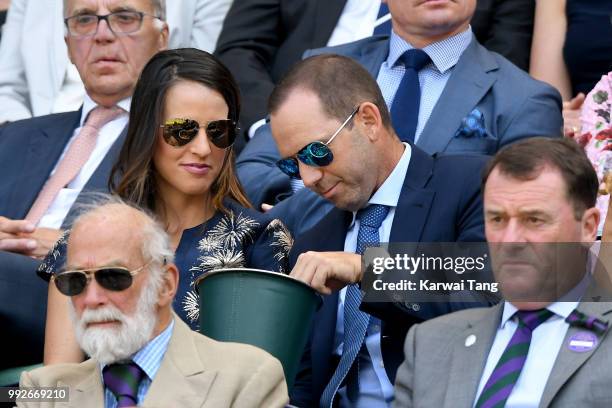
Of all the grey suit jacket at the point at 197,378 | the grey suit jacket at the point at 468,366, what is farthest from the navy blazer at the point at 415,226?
the grey suit jacket at the point at 197,378

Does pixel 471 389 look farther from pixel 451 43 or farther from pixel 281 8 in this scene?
pixel 281 8

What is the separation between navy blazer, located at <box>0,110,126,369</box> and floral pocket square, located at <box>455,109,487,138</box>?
1560mm

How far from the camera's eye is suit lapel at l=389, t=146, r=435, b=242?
5.24 metres

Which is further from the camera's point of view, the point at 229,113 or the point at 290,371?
the point at 229,113

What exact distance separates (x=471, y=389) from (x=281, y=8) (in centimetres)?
351

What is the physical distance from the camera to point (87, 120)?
22.3 ft

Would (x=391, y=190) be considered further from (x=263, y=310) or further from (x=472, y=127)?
(x=263, y=310)

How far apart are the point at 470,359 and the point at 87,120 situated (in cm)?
287

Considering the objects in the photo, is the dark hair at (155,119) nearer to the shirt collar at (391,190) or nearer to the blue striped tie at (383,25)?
the shirt collar at (391,190)

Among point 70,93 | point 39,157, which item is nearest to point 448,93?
point 39,157

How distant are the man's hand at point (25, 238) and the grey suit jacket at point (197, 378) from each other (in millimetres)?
1459

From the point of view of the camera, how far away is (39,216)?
643 cm

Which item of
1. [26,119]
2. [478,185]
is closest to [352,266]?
[478,185]

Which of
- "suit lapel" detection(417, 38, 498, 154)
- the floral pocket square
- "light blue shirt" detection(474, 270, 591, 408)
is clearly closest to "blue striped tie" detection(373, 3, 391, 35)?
"suit lapel" detection(417, 38, 498, 154)
